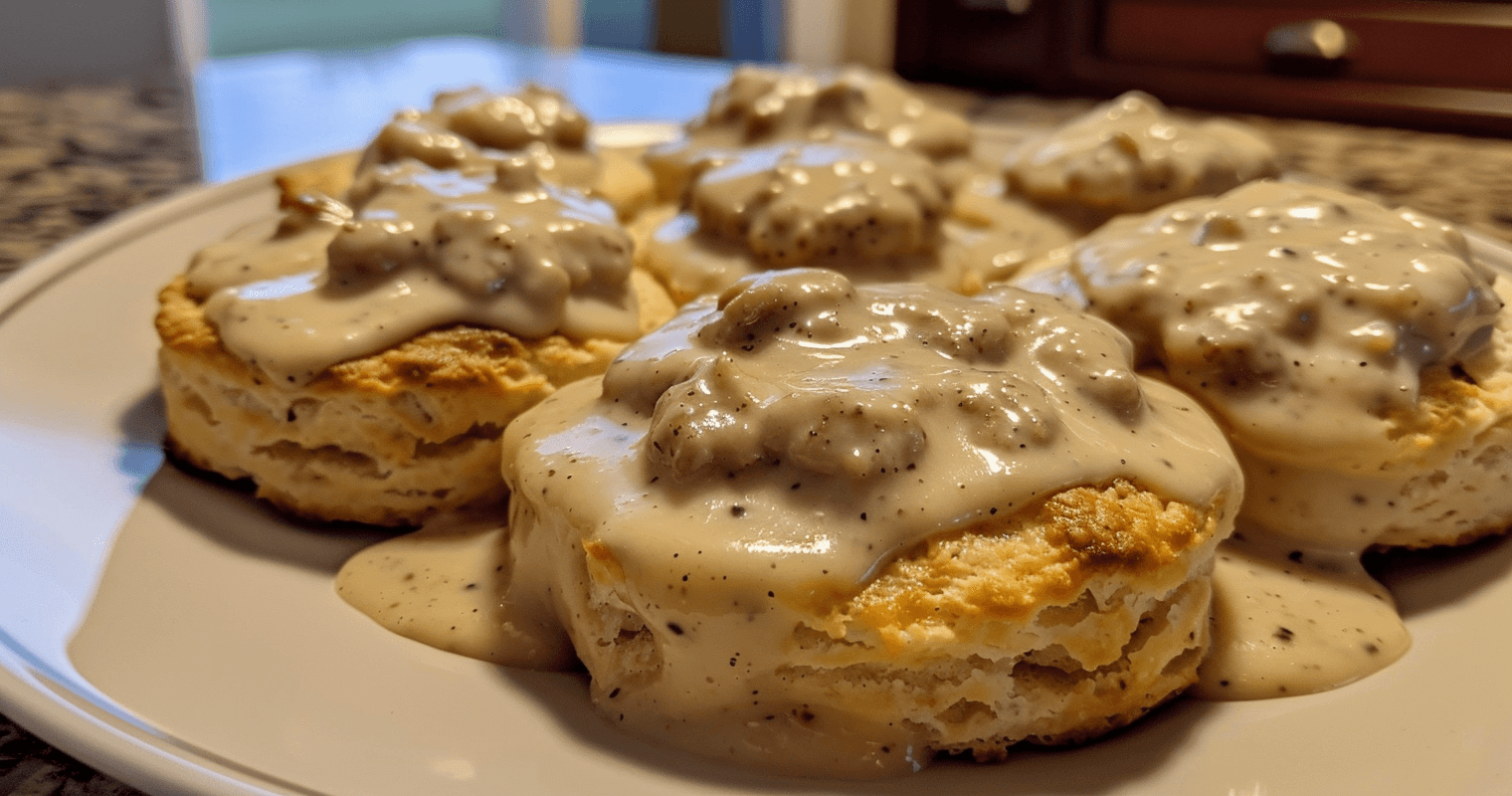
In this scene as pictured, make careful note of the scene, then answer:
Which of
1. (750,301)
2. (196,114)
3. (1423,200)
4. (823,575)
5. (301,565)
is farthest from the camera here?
(196,114)

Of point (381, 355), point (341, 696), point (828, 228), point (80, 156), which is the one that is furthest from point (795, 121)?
point (80, 156)

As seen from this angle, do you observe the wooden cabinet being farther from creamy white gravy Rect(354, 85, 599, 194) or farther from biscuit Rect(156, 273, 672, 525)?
biscuit Rect(156, 273, 672, 525)

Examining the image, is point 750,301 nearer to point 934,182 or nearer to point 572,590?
point 572,590

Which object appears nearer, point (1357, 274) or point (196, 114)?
point (1357, 274)

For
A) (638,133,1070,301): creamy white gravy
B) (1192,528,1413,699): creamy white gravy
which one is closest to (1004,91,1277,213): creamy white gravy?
(638,133,1070,301): creamy white gravy

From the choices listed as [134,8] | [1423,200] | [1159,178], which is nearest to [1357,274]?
[1159,178]

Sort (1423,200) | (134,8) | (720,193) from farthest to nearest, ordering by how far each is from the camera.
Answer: (134,8) < (1423,200) < (720,193)

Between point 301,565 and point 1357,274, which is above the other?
point 1357,274
